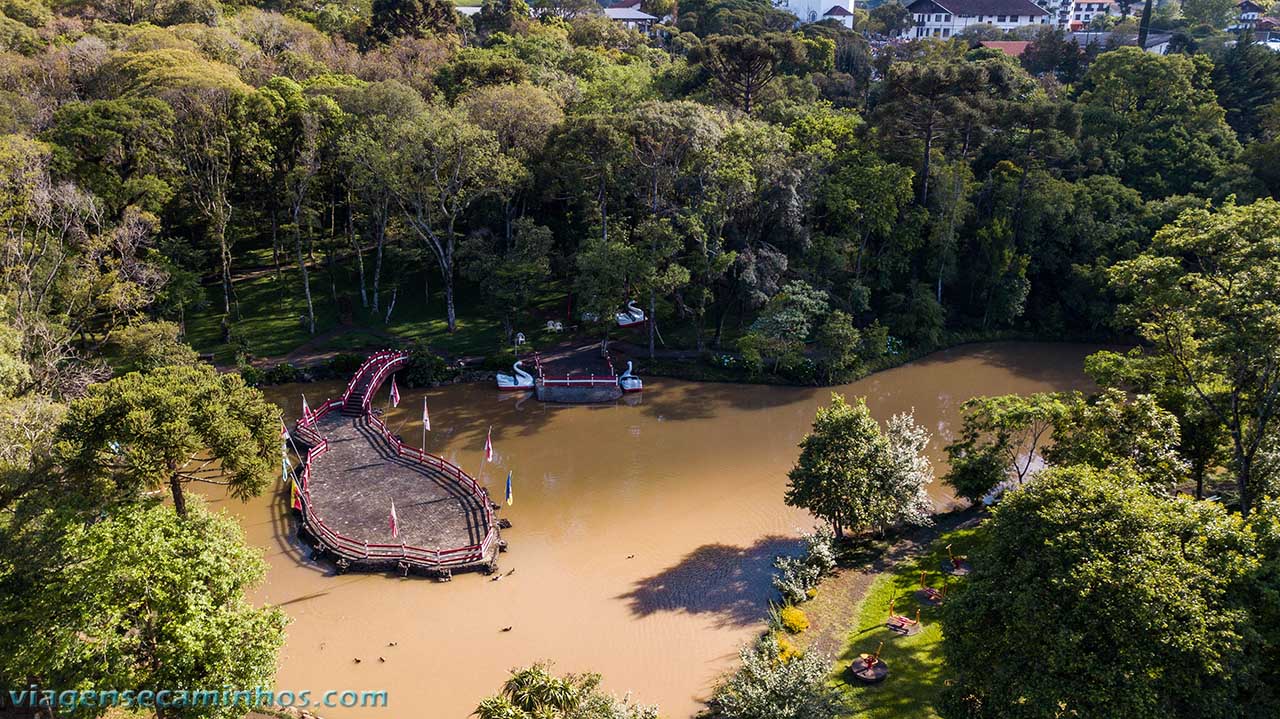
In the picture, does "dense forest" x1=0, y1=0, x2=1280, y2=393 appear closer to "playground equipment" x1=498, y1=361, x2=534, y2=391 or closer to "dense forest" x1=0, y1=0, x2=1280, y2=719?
"dense forest" x1=0, y1=0, x2=1280, y2=719

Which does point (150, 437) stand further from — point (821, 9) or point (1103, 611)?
point (821, 9)

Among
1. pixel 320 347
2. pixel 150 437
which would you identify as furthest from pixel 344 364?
pixel 150 437

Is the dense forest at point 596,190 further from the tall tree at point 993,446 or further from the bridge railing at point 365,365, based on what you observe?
the tall tree at point 993,446

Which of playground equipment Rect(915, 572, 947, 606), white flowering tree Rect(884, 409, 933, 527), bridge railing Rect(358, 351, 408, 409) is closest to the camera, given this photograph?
playground equipment Rect(915, 572, 947, 606)

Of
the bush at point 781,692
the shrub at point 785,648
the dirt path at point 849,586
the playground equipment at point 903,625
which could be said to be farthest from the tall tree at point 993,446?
the bush at point 781,692

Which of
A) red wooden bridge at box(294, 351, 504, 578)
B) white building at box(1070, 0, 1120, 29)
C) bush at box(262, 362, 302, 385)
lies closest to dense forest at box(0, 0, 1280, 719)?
bush at box(262, 362, 302, 385)

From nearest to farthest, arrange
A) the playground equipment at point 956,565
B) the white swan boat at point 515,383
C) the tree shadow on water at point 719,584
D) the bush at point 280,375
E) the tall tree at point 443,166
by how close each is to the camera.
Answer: the tree shadow on water at point 719,584, the playground equipment at point 956,565, the tall tree at point 443,166, the bush at point 280,375, the white swan boat at point 515,383
